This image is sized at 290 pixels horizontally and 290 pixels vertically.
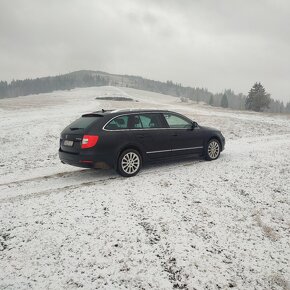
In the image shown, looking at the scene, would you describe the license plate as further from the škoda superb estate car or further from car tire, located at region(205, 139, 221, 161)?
car tire, located at region(205, 139, 221, 161)

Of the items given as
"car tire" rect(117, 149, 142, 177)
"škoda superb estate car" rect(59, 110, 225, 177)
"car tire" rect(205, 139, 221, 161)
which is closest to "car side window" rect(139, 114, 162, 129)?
"škoda superb estate car" rect(59, 110, 225, 177)

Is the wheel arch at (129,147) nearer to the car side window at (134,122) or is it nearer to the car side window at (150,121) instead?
the car side window at (134,122)

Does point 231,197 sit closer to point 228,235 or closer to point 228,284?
point 228,235

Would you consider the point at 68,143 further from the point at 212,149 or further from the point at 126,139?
the point at 212,149

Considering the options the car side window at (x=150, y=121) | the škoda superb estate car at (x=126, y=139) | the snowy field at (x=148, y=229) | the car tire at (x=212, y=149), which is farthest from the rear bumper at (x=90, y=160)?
the car tire at (x=212, y=149)

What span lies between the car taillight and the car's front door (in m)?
2.30

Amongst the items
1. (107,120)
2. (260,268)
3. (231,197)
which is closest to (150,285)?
(260,268)

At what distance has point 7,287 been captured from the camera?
10.5 ft

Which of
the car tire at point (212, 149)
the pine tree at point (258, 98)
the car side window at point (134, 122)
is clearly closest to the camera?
the car side window at point (134, 122)

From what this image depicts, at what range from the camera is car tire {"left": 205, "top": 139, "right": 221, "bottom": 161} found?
338 inches

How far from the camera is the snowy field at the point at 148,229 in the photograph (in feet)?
11.3

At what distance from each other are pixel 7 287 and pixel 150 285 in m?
1.71

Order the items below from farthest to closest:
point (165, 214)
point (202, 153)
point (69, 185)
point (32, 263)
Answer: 1. point (202, 153)
2. point (69, 185)
3. point (165, 214)
4. point (32, 263)

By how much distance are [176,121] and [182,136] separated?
1.64 ft
